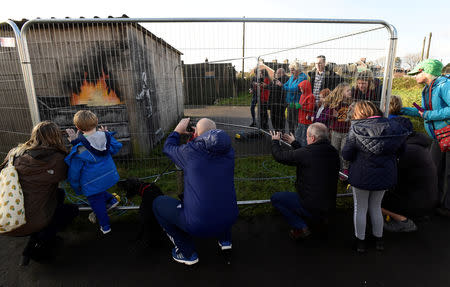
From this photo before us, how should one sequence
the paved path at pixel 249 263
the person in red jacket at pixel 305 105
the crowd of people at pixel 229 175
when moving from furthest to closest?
1. the person in red jacket at pixel 305 105
2. the paved path at pixel 249 263
3. the crowd of people at pixel 229 175

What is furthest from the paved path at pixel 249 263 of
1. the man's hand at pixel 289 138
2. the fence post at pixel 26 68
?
the fence post at pixel 26 68

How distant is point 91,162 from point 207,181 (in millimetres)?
1589

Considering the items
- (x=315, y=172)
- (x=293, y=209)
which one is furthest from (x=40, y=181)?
(x=315, y=172)

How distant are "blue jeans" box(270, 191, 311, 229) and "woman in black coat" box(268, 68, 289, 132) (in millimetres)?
2063

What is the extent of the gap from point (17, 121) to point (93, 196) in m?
3.50

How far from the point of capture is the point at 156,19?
3.28 metres

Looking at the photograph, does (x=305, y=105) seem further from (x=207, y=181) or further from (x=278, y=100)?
(x=207, y=181)

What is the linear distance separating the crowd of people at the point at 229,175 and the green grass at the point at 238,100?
4.18ft

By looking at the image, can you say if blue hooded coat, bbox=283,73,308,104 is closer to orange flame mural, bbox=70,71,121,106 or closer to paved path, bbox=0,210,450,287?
paved path, bbox=0,210,450,287

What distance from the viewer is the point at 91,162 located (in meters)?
3.00

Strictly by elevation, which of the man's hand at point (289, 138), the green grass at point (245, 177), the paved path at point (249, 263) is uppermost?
the man's hand at point (289, 138)

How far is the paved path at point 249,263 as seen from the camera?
8.38ft

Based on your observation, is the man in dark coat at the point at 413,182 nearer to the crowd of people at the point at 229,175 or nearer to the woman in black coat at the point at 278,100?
the crowd of people at the point at 229,175

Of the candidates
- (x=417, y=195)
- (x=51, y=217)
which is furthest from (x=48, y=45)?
(x=417, y=195)
